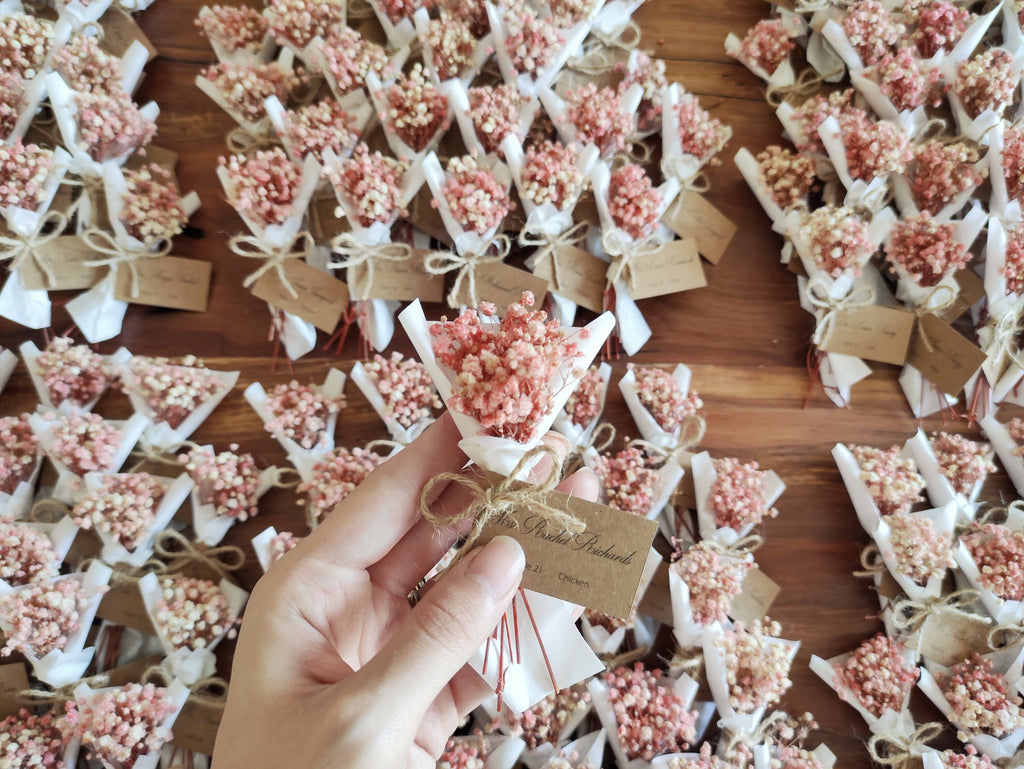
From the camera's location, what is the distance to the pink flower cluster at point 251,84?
185cm

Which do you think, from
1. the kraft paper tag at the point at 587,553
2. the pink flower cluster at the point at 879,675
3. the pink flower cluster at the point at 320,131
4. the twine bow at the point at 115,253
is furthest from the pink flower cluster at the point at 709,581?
the twine bow at the point at 115,253

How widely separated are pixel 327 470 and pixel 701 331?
3.72ft

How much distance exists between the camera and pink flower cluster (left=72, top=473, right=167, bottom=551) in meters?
1.59

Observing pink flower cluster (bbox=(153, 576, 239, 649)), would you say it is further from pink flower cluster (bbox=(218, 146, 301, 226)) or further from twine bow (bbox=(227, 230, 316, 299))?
pink flower cluster (bbox=(218, 146, 301, 226))

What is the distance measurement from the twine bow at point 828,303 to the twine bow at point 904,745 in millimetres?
992

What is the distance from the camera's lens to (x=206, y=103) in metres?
2.05

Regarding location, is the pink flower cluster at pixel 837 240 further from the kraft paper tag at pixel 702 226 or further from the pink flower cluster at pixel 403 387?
the pink flower cluster at pixel 403 387

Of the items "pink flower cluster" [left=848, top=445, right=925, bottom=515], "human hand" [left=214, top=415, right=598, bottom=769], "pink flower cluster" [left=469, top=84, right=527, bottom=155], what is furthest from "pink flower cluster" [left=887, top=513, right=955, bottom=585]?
"pink flower cluster" [left=469, top=84, right=527, bottom=155]

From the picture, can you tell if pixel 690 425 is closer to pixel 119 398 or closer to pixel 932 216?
pixel 932 216

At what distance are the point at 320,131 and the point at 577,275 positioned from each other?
822 mm

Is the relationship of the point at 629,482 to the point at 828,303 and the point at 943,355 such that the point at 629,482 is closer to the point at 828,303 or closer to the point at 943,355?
the point at 828,303

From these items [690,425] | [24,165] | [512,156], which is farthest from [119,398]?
[690,425]

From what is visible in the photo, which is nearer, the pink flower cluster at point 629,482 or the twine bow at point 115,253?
the pink flower cluster at point 629,482

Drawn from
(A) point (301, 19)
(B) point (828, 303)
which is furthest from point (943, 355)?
(A) point (301, 19)
